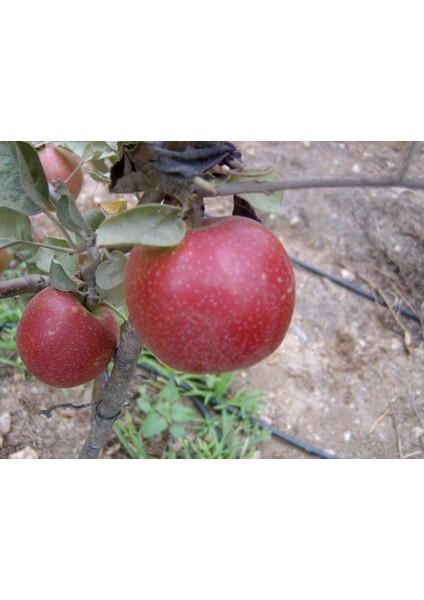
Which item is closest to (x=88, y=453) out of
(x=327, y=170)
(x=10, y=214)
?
(x=10, y=214)

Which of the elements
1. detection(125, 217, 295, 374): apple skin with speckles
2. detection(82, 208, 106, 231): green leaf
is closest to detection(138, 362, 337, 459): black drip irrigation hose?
detection(82, 208, 106, 231): green leaf

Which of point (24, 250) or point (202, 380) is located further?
point (202, 380)

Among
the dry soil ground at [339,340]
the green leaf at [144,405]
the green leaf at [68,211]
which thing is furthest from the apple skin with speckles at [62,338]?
the green leaf at [144,405]

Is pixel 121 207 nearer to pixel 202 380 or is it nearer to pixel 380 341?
pixel 202 380

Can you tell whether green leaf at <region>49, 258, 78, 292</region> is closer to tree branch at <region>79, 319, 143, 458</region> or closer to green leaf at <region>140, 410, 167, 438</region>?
tree branch at <region>79, 319, 143, 458</region>

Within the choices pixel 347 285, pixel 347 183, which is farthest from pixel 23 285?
pixel 347 285
